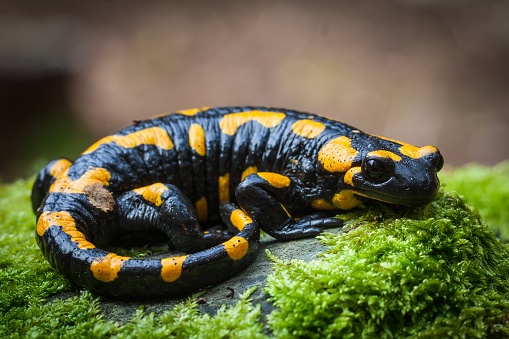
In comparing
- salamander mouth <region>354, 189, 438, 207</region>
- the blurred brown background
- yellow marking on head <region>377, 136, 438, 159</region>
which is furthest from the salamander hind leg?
the blurred brown background

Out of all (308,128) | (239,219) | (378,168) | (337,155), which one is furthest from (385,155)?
(239,219)

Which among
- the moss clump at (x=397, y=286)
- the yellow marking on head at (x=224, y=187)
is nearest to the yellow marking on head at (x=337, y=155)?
the moss clump at (x=397, y=286)

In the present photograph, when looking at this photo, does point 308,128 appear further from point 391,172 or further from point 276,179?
point 391,172

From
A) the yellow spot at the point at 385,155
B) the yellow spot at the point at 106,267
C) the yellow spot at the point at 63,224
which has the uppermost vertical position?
the yellow spot at the point at 385,155

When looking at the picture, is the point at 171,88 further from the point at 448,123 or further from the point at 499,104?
the point at 499,104

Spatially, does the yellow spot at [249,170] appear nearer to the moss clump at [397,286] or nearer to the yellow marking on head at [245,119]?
the yellow marking on head at [245,119]

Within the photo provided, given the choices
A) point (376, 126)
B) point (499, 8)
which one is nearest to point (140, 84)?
point (376, 126)

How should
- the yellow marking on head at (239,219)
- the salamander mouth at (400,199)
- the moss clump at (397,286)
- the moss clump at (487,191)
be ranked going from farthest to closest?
the moss clump at (487,191), the yellow marking on head at (239,219), the salamander mouth at (400,199), the moss clump at (397,286)
